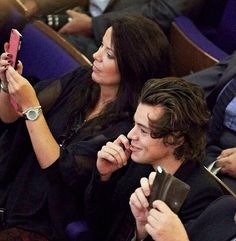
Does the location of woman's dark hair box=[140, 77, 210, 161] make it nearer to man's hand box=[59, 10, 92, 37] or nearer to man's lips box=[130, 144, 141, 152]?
man's lips box=[130, 144, 141, 152]

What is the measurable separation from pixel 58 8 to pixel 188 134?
1581 mm

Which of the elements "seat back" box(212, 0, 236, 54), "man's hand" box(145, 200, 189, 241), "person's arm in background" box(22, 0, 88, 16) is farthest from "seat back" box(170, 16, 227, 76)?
"man's hand" box(145, 200, 189, 241)

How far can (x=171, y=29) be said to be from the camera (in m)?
2.49

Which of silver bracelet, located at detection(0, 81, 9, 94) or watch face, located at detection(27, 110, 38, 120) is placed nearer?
watch face, located at detection(27, 110, 38, 120)

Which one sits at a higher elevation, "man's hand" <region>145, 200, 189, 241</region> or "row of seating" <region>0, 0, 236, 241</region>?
"man's hand" <region>145, 200, 189, 241</region>

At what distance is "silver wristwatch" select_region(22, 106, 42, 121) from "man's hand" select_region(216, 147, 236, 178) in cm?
60

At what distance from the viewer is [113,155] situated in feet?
4.65

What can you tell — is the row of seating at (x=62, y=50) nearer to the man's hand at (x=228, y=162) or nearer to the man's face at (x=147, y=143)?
the man's hand at (x=228, y=162)

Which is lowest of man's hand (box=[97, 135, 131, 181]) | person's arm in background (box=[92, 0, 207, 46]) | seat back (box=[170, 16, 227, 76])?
seat back (box=[170, 16, 227, 76])

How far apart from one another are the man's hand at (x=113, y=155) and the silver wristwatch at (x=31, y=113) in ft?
Result: 0.81

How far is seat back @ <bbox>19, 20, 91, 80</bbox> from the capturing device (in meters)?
2.03

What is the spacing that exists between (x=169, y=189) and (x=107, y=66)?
1.87ft

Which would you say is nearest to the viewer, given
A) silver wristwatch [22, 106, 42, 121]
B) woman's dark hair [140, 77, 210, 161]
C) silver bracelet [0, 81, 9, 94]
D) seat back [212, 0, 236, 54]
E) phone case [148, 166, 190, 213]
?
phone case [148, 166, 190, 213]

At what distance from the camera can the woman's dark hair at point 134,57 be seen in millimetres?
1592
